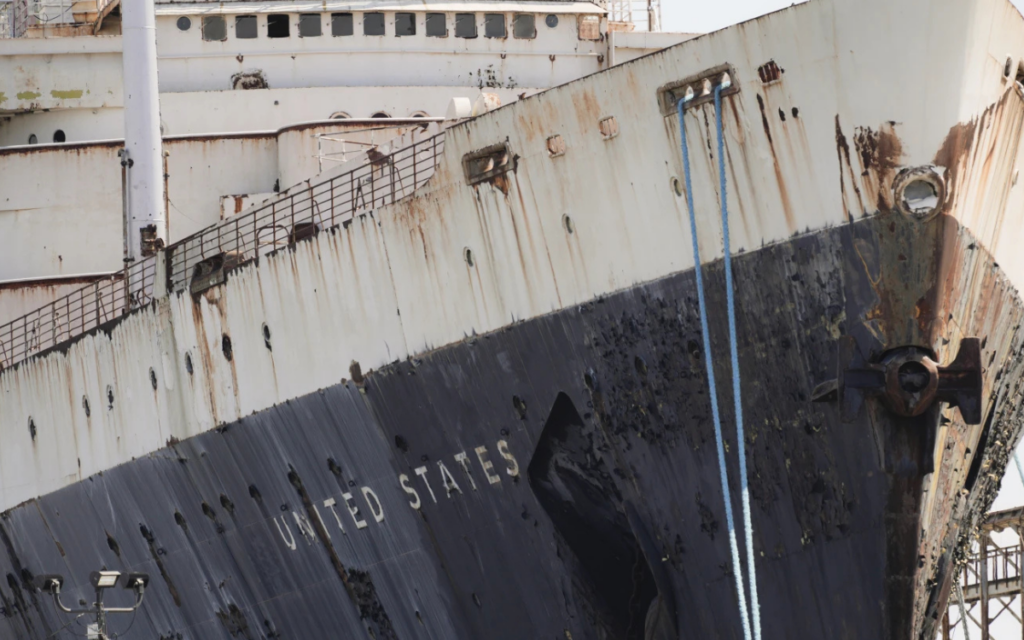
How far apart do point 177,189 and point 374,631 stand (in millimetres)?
8681

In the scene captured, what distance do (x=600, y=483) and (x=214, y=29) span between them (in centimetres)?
1262

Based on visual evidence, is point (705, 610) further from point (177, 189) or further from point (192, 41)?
point (192, 41)

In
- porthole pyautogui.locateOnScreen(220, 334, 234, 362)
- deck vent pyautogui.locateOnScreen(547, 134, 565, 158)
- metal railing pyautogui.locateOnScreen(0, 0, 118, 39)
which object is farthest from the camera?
metal railing pyautogui.locateOnScreen(0, 0, 118, 39)

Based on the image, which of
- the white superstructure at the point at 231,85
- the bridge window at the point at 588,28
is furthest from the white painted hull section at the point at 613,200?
the bridge window at the point at 588,28

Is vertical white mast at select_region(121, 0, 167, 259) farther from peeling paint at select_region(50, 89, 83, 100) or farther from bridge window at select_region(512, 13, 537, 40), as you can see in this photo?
bridge window at select_region(512, 13, 537, 40)

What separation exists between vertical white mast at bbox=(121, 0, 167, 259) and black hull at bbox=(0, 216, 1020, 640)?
3923mm

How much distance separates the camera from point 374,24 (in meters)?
22.0

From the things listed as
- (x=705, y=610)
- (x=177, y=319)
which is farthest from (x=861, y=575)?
(x=177, y=319)

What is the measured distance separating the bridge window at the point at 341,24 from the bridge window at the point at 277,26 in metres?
0.63

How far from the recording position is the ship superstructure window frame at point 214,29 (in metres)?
22.2

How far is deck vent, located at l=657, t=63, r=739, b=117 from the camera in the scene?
10898 mm

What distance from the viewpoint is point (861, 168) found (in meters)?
10.5

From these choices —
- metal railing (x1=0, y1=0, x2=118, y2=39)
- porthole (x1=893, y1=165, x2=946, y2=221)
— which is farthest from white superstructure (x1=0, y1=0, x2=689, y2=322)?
porthole (x1=893, y1=165, x2=946, y2=221)

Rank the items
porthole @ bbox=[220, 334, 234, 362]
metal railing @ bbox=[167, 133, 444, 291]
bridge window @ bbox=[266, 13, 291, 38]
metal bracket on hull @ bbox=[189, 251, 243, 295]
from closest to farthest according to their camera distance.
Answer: metal railing @ bbox=[167, 133, 444, 291]
porthole @ bbox=[220, 334, 234, 362]
metal bracket on hull @ bbox=[189, 251, 243, 295]
bridge window @ bbox=[266, 13, 291, 38]
